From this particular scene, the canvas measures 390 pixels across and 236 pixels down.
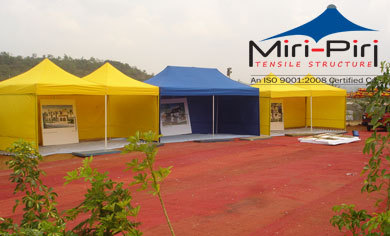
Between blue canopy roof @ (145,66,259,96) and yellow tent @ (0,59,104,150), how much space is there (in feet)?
9.32

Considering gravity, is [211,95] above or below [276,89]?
below

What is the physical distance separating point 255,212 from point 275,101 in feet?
44.3

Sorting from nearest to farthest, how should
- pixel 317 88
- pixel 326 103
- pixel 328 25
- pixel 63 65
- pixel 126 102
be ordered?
pixel 126 102
pixel 317 88
pixel 326 103
pixel 328 25
pixel 63 65

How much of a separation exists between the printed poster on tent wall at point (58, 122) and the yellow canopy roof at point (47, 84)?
62.3 inches

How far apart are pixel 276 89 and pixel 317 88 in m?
2.59

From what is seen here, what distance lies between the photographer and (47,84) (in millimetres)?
10156

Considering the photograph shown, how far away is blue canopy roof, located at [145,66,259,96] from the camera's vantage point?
13.3 meters

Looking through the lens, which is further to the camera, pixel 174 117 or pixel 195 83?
pixel 174 117

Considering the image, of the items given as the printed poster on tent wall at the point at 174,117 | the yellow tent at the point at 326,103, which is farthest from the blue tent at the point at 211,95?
the yellow tent at the point at 326,103

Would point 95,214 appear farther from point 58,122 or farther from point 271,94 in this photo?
point 271,94

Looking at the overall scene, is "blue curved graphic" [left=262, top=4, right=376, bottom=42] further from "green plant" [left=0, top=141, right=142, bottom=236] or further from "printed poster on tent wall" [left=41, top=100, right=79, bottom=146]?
"green plant" [left=0, top=141, right=142, bottom=236]

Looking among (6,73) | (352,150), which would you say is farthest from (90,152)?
(6,73)

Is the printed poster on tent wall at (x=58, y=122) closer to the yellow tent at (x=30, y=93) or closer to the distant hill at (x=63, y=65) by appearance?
the yellow tent at (x=30, y=93)

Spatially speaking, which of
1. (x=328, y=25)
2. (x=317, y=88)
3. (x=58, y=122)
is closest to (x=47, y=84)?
(x=58, y=122)
